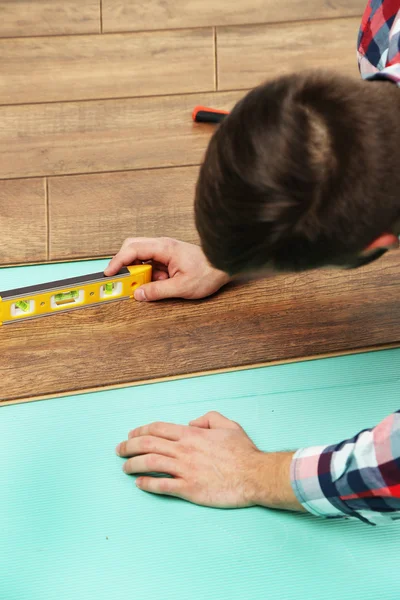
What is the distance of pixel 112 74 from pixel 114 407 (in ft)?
2.47

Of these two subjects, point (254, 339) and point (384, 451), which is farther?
point (254, 339)

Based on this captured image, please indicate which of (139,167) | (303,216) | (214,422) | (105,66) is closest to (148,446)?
(214,422)

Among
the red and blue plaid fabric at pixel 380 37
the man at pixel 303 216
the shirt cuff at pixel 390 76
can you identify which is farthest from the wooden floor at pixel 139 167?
the shirt cuff at pixel 390 76

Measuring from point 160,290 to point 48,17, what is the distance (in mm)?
784

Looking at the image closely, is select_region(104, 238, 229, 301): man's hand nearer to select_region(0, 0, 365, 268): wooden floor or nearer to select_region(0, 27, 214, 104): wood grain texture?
select_region(0, 0, 365, 268): wooden floor

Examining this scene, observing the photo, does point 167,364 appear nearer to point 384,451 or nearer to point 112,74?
point 384,451

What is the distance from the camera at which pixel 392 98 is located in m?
0.71

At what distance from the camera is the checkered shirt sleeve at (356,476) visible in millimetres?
763

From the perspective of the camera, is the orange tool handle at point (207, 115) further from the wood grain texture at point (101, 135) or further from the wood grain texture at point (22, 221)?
the wood grain texture at point (22, 221)

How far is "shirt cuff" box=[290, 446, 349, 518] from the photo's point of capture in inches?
32.8

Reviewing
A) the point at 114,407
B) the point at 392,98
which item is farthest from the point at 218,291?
the point at 392,98

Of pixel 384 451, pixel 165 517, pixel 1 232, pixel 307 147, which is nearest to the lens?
pixel 307 147

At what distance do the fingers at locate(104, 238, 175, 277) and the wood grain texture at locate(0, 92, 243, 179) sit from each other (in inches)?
9.9

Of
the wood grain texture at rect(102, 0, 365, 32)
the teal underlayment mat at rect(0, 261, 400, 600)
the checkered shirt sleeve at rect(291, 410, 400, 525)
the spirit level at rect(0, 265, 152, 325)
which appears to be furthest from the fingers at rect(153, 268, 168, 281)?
the wood grain texture at rect(102, 0, 365, 32)
